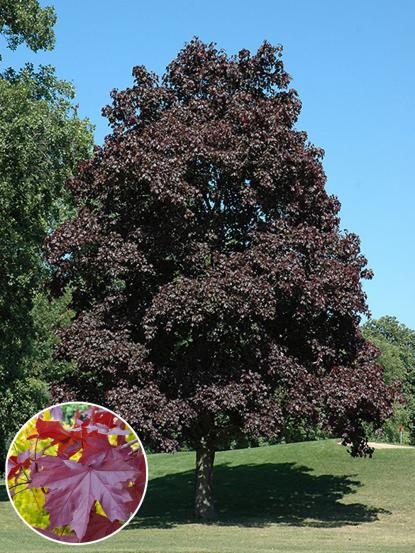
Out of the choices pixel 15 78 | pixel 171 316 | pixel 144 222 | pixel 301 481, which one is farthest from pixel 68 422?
pixel 301 481

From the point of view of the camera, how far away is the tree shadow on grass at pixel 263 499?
2436 cm

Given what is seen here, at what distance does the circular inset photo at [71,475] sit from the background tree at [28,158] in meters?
18.3

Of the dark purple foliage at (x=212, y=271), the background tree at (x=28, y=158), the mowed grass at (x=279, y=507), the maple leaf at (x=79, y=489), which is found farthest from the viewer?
the background tree at (x=28, y=158)

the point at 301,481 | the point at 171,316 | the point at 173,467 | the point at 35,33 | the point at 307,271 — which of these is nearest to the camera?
the point at 171,316

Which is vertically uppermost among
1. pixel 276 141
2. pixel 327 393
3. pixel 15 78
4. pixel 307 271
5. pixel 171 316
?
pixel 15 78

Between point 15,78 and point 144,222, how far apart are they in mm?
7388

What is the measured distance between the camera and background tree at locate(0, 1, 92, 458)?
76.4ft

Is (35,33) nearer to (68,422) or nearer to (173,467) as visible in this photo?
(173,467)

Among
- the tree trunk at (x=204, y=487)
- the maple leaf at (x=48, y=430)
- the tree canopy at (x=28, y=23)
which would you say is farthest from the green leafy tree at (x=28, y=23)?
the maple leaf at (x=48, y=430)

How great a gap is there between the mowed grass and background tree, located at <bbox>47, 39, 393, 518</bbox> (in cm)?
246

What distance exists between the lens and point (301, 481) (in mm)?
30453

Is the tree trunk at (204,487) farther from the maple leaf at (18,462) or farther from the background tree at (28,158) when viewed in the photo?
the maple leaf at (18,462)

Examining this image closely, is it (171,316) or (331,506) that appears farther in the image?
(331,506)

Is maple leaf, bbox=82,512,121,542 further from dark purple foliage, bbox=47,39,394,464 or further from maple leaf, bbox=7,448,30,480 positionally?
dark purple foliage, bbox=47,39,394,464
